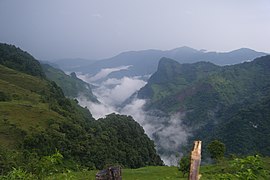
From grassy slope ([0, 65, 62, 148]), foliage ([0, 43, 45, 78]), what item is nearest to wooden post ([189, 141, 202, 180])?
grassy slope ([0, 65, 62, 148])

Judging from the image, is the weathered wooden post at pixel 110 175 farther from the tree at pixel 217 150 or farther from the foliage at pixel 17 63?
the foliage at pixel 17 63

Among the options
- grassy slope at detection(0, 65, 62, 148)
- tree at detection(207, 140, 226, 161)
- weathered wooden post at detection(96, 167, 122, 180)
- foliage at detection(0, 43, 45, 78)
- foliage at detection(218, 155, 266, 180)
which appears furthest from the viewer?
foliage at detection(0, 43, 45, 78)

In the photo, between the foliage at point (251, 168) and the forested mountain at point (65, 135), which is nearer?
the foliage at point (251, 168)

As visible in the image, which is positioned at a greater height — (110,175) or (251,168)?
(251,168)

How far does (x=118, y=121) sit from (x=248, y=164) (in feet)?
345

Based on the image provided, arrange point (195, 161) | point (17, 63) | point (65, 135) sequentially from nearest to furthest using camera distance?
point (195, 161) < point (65, 135) < point (17, 63)

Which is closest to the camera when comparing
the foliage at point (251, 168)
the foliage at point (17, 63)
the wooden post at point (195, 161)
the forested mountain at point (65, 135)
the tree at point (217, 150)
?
the wooden post at point (195, 161)

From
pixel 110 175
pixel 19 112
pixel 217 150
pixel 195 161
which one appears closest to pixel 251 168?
pixel 195 161

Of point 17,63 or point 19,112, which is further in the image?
point 17,63

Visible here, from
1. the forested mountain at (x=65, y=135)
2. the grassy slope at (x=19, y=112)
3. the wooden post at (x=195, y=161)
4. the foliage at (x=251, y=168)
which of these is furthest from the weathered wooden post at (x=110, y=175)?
the grassy slope at (x=19, y=112)

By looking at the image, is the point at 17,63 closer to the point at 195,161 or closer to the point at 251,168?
the point at 251,168

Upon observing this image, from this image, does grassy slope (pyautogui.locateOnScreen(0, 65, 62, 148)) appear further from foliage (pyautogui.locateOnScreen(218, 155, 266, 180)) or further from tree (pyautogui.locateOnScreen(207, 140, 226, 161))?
foliage (pyautogui.locateOnScreen(218, 155, 266, 180))

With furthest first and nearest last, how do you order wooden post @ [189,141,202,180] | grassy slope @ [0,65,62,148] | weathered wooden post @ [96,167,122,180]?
grassy slope @ [0,65,62,148] < weathered wooden post @ [96,167,122,180] < wooden post @ [189,141,202,180]

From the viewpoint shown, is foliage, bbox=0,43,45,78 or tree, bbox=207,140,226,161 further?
foliage, bbox=0,43,45,78
